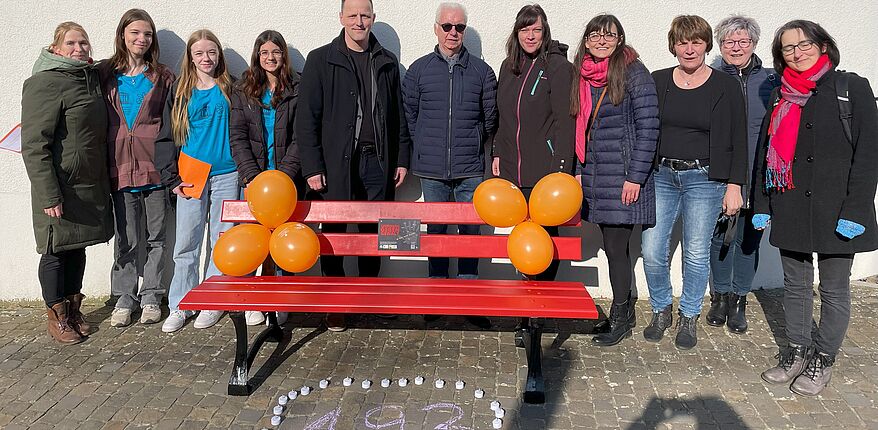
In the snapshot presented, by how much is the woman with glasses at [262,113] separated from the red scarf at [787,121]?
3209mm

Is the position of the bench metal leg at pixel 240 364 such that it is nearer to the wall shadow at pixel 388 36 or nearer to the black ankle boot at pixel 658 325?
the wall shadow at pixel 388 36

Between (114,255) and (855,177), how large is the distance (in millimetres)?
5426

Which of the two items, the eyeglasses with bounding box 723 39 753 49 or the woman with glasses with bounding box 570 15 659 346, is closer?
the woman with glasses with bounding box 570 15 659 346

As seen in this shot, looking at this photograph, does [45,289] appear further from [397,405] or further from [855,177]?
[855,177]

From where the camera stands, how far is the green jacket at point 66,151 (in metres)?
4.09

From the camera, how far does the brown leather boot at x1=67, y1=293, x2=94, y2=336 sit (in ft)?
14.9

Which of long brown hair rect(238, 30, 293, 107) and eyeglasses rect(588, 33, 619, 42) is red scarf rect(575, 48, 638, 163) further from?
long brown hair rect(238, 30, 293, 107)

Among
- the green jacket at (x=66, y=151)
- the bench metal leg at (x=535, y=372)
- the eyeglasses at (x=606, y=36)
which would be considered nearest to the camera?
the bench metal leg at (x=535, y=372)

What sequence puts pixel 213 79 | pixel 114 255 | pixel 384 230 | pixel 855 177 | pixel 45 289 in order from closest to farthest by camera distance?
1. pixel 855 177
2. pixel 384 230
3. pixel 45 289
4. pixel 213 79
5. pixel 114 255

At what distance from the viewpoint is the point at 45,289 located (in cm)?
441

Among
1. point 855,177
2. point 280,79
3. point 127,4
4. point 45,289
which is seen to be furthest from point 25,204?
point 855,177

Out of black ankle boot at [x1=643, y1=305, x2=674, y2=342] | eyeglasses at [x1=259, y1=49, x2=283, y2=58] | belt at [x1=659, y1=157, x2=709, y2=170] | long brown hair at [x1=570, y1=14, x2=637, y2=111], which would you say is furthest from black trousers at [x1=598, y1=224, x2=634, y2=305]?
eyeglasses at [x1=259, y1=49, x2=283, y2=58]

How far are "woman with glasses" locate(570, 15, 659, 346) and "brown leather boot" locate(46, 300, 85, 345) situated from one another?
382 cm

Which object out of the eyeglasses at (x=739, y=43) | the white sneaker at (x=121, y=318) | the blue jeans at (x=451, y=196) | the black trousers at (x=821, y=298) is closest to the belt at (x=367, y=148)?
the blue jeans at (x=451, y=196)
